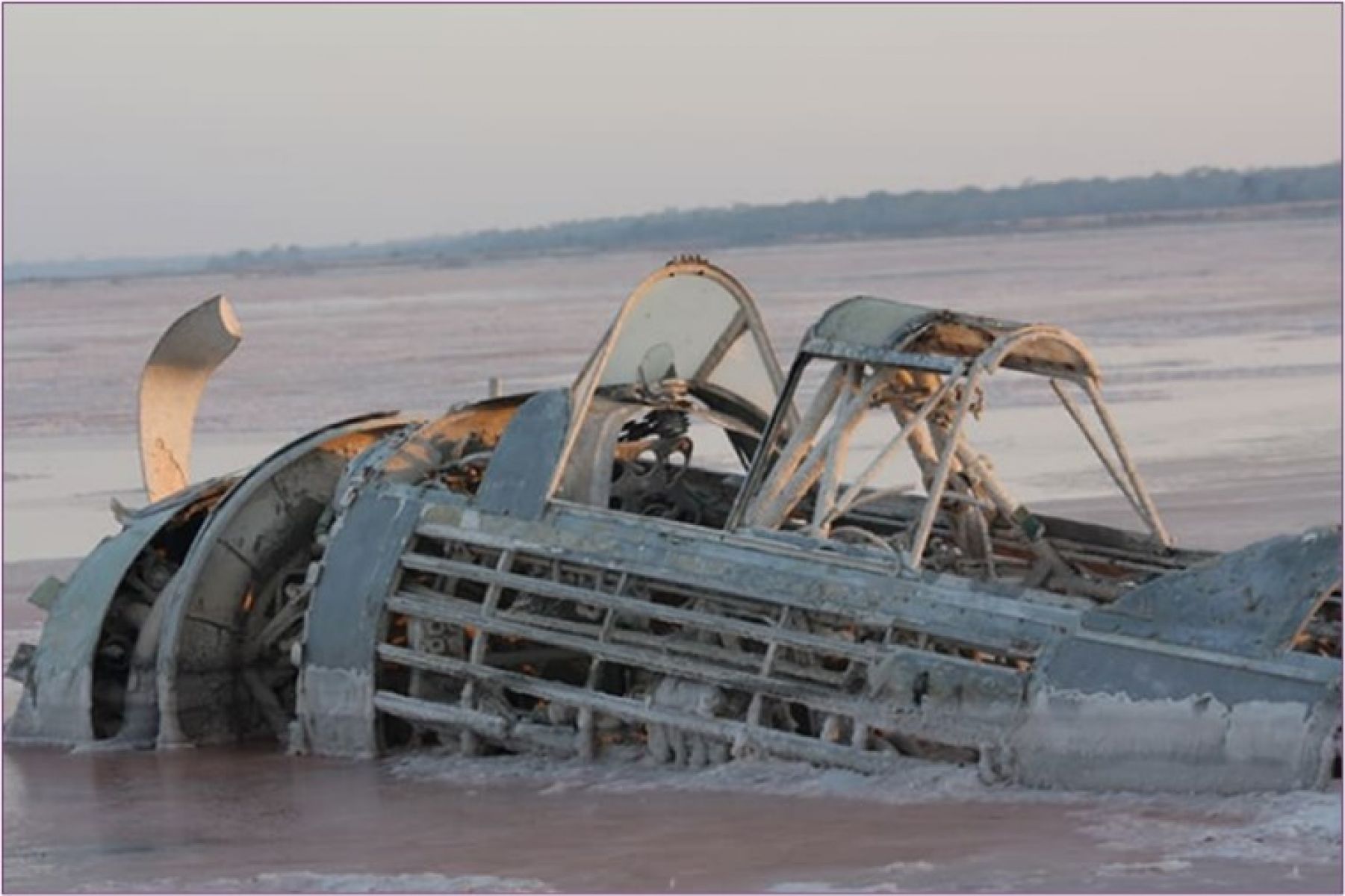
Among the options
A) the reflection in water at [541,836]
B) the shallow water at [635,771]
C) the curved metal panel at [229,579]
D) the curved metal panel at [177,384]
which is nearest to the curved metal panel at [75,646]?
the shallow water at [635,771]

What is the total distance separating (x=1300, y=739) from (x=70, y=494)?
15.5 m

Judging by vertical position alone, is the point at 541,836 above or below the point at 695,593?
below

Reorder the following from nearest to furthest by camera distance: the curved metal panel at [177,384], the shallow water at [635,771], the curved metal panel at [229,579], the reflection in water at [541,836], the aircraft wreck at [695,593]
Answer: the reflection in water at [541,836]
the shallow water at [635,771]
the aircraft wreck at [695,593]
the curved metal panel at [229,579]
the curved metal panel at [177,384]

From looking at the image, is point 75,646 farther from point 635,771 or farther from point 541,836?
point 541,836

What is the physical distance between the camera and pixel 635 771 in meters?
14.0

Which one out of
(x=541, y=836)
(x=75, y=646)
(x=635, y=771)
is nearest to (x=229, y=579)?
(x=75, y=646)

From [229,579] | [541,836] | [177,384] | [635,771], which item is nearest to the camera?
[541,836]

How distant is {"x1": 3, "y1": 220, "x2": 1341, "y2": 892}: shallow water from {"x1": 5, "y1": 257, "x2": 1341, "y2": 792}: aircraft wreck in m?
0.24

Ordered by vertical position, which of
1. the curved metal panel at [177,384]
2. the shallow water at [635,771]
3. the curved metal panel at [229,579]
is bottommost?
the shallow water at [635,771]

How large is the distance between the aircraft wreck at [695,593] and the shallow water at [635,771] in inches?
9.6

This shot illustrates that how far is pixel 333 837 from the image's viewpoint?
13.3m

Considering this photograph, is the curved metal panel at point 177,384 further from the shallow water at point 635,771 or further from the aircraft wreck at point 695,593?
the shallow water at point 635,771

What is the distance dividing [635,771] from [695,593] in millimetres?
788

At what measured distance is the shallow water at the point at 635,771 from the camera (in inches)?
465
